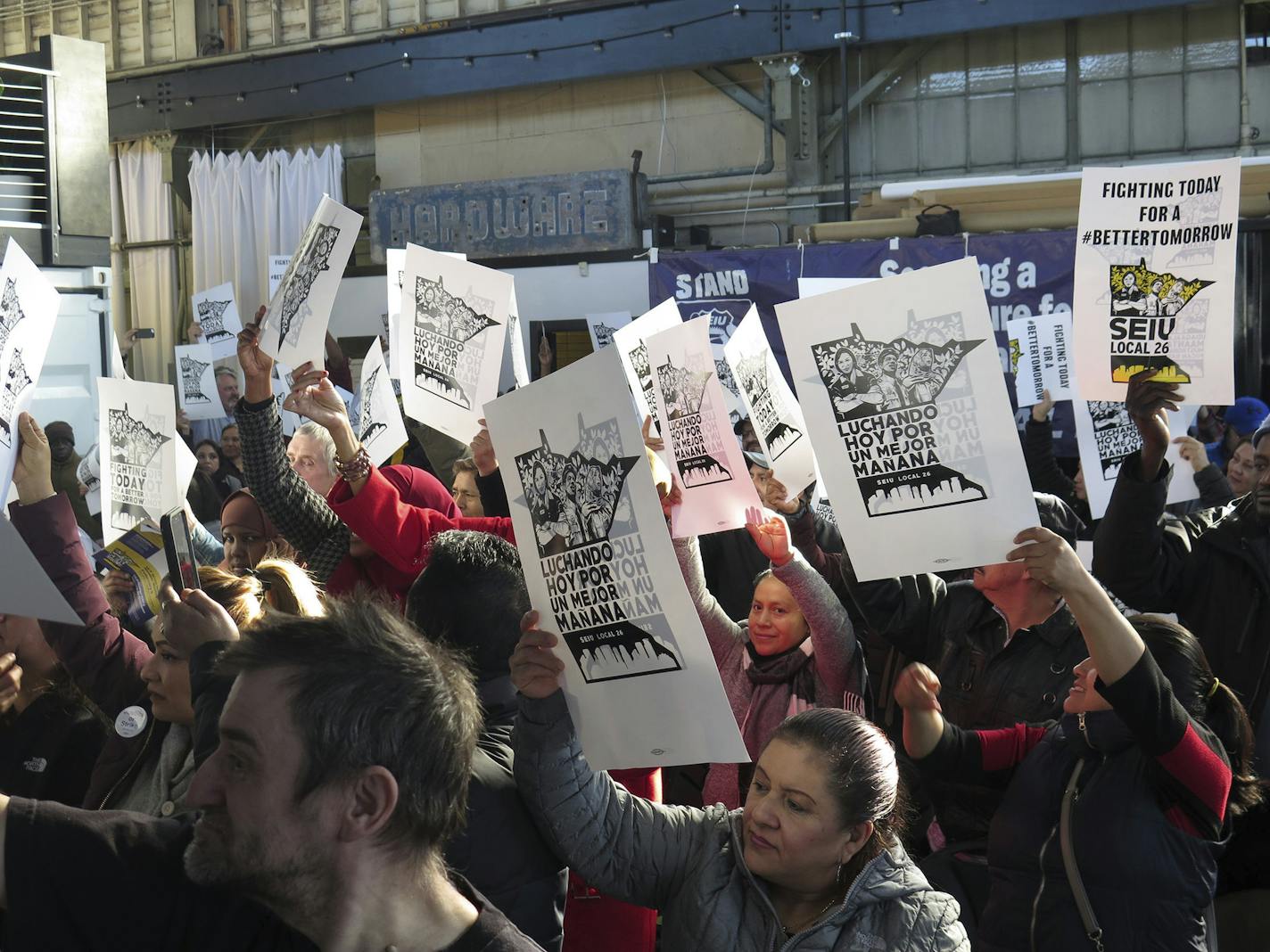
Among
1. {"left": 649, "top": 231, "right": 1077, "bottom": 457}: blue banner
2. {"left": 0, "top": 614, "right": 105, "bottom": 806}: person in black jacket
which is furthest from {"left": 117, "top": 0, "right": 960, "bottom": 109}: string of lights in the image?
{"left": 0, "top": 614, "right": 105, "bottom": 806}: person in black jacket

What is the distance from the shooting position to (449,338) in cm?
442

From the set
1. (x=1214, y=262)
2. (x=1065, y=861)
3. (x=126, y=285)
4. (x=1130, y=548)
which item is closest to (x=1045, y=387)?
(x=1214, y=262)

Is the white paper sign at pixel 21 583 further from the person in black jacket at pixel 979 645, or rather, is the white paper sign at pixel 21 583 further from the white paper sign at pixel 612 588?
the person in black jacket at pixel 979 645

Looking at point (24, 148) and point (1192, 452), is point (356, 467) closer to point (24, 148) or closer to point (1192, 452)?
point (1192, 452)

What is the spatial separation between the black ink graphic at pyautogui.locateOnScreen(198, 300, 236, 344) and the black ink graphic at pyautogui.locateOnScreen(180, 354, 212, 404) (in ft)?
1.30

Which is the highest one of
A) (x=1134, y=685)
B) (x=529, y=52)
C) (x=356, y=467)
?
(x=529, y=52)

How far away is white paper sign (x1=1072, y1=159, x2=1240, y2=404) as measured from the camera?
11.8ft

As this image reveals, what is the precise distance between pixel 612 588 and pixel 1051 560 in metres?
0.75

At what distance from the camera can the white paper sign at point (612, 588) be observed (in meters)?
2.07

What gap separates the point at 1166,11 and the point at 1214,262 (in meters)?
9.07

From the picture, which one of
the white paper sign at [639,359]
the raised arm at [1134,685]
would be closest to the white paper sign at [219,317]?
the white paper sign at [639,359]

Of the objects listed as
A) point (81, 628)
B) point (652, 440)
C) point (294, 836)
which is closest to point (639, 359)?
point (652, 440)

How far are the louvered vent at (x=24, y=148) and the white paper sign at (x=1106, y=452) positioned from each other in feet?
16.2

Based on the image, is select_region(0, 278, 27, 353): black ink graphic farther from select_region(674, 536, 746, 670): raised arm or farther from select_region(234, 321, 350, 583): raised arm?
select_region(674, 536, 746, 670): raised arm
